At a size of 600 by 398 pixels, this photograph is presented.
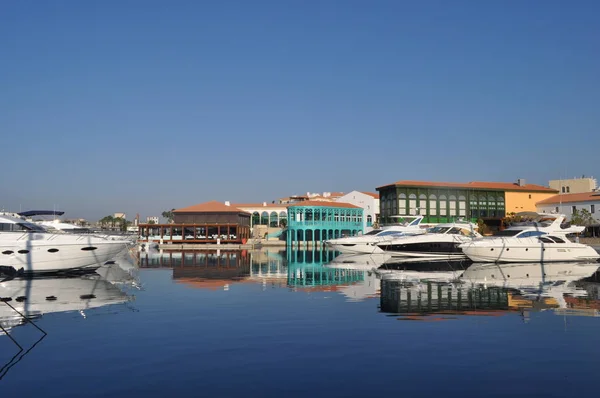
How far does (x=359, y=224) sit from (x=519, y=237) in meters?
49.5

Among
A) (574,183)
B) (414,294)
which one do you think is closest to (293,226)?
(574,183)

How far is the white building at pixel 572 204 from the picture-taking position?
73125mm

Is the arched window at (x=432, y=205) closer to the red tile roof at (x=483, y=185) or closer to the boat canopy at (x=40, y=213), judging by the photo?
Answer: the red tile roof at (x=483, y=185)

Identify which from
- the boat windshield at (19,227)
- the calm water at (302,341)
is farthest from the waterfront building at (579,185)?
the boat windshield at (19,227)

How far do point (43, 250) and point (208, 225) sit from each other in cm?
4997

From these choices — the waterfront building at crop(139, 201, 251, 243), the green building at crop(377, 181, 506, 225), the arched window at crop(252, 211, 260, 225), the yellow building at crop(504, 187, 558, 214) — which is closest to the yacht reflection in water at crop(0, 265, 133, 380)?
the waterfront building at crop(139, 201, 251, 243)

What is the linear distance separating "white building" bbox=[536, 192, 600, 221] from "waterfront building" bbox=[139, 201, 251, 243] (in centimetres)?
4588

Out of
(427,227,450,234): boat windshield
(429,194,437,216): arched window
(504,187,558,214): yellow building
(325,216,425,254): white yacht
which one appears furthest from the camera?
(504,187,558,214): yellow building

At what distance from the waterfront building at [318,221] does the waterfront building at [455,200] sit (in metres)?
6.39

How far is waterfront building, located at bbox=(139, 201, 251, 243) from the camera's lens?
78156 mm

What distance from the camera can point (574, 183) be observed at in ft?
318

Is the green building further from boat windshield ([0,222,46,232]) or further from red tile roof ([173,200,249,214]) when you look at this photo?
boat windshield ([0,222,46,232])

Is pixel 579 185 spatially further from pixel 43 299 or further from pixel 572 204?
pixel 43 299

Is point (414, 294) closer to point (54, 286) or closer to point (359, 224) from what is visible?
point (54, 286)
